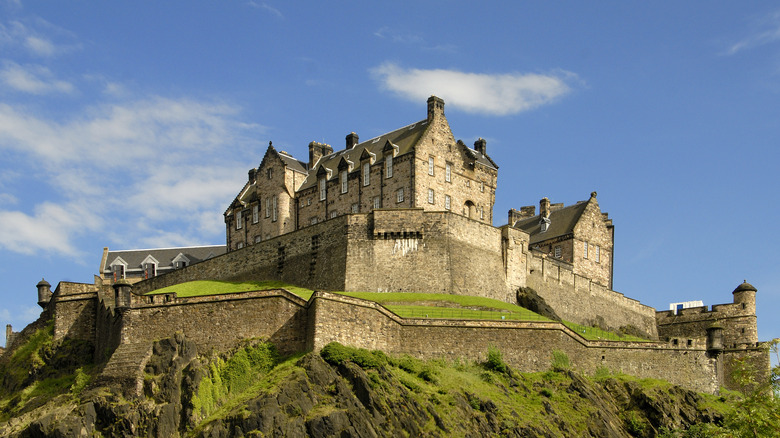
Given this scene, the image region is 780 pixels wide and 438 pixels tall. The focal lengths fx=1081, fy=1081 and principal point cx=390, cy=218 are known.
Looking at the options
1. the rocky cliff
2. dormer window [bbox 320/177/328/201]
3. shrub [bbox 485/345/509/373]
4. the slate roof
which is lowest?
the rocky cliff

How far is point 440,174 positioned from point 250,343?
25.5m

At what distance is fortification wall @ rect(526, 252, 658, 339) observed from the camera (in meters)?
80.8

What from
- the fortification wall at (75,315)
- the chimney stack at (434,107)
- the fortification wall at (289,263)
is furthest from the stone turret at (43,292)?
the chimney stack at (434,107)

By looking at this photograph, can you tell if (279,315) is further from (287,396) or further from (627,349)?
(627,349)

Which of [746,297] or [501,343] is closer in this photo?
[501,343]

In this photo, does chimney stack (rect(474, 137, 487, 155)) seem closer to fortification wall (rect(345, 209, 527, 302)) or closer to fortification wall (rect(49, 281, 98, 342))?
fortification wall (rect(345, 209, 527, 302))

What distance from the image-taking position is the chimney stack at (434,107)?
8225 cm

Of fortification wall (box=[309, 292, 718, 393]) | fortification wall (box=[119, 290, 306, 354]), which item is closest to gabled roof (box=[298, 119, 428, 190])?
fortification wall (box=[309, 292, 718, 393])

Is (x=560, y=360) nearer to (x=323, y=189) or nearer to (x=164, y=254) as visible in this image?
(x=323, y=189)

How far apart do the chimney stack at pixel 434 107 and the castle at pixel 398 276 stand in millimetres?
104

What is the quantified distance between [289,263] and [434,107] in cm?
1623

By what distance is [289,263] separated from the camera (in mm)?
78938

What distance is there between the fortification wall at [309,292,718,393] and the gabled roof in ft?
63.8

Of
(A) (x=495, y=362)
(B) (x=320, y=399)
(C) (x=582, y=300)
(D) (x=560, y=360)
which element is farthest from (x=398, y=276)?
(B) (x=320, y=399)
